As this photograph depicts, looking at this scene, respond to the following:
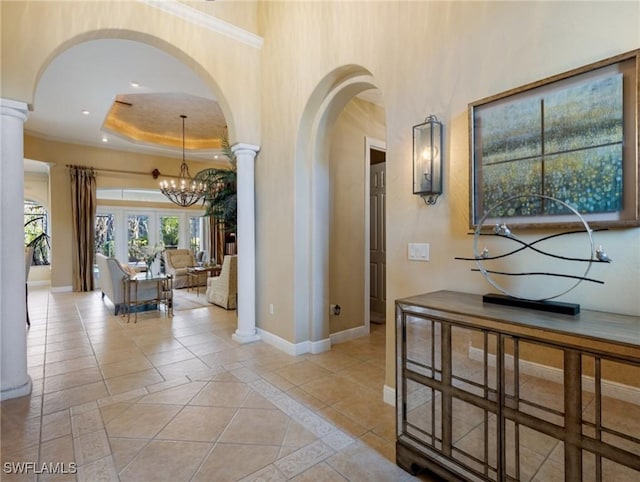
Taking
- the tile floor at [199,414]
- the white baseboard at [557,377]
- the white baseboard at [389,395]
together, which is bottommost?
the tile floor at [199,414]

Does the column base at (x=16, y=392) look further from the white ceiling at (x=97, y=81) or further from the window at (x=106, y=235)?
the window at (x=106, y=235)

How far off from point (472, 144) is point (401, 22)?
118 cm

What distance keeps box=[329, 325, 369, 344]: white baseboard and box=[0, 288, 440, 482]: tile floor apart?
132mm

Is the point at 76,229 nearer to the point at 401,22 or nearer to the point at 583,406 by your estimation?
the point at 401,22

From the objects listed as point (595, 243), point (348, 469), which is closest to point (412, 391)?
point (348, 469)

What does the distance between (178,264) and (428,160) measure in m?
7.92

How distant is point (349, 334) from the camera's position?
164 inches

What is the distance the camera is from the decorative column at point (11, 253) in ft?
8.41

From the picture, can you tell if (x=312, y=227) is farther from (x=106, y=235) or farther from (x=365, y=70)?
(x=106, y=235)

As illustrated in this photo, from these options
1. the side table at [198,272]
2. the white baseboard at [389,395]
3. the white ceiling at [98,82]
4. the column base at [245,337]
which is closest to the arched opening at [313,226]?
the column base at [245,337]

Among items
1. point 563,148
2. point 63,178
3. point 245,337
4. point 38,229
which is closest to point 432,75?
point 563,148

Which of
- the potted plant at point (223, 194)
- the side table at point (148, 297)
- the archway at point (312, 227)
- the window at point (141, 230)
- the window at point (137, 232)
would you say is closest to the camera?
the archway at point (312, 227)

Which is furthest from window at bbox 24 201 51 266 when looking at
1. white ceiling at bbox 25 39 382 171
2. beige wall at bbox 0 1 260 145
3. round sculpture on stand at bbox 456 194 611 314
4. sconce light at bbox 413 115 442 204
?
round sculpture on stand at bbox 456 194 611 314

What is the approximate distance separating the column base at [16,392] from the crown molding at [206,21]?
12.0ft
